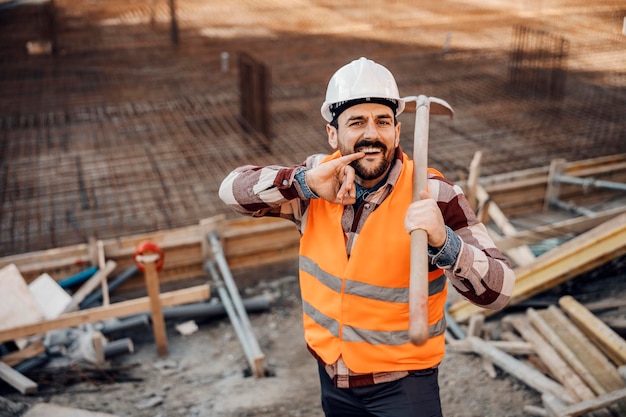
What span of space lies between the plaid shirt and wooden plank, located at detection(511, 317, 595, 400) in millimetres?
1906

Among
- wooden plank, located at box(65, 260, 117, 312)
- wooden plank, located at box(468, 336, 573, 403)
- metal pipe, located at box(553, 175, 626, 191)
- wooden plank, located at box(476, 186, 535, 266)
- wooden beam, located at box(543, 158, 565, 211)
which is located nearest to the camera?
wooden plank, located at box(468, 336, 573, 403)

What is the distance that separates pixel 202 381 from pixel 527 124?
6350mm

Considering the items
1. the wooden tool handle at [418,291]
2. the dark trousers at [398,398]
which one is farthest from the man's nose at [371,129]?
the dark trousers at [398,398]

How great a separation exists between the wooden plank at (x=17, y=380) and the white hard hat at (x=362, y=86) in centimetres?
329

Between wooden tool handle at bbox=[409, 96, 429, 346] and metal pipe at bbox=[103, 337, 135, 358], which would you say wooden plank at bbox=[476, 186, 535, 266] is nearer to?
metal pipe at bbox=[103, 337, 135, 358]

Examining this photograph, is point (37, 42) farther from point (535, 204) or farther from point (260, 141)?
point (535, 204)

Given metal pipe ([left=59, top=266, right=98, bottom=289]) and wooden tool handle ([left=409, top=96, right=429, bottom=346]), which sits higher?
wooden tool handle ([left=409, top=96, right=429, bottom=346])

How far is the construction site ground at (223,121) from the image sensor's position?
4895 mm

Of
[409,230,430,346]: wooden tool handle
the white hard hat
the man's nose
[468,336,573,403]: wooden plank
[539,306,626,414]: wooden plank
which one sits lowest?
[468,336,573,403]: wooden plank

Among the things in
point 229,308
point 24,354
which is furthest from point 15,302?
point 229,308

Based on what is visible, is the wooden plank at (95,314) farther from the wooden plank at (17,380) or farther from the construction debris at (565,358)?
the construction debris at (565,358)

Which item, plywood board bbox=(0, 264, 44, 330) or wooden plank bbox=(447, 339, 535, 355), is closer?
wooden plank bbox=(447, 339, 535, 355)

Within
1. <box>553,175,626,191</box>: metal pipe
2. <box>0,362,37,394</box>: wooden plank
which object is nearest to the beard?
<box>0,362,37,394</box>: wooden plank

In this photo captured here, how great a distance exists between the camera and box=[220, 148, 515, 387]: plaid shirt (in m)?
2.25
